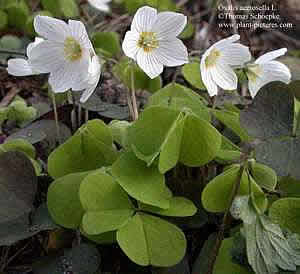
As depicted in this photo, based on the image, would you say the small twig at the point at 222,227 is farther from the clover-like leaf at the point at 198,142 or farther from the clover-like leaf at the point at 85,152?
the clover-like leaf at the point at 85,152

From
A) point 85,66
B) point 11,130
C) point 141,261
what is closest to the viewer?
point 141,261

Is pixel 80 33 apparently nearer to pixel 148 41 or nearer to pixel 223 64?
pixel 148 41

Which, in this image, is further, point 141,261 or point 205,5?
point 205,5

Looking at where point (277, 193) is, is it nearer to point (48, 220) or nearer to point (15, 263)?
point (48, 220)

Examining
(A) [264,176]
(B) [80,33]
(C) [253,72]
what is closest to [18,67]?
(B) [80,33]

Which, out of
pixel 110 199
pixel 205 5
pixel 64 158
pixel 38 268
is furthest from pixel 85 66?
pixel 205 5

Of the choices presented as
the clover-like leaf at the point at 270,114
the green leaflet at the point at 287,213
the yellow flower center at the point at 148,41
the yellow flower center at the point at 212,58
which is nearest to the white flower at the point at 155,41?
the yellow flower center at the point at 148,41

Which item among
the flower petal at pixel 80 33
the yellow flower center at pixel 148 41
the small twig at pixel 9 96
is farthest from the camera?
the small twig at pixel 9 96

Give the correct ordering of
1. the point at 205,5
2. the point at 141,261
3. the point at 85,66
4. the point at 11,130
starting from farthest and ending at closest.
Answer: the point at 205,5
the point at 11,130
the point at 85,66
the point at 141,261
